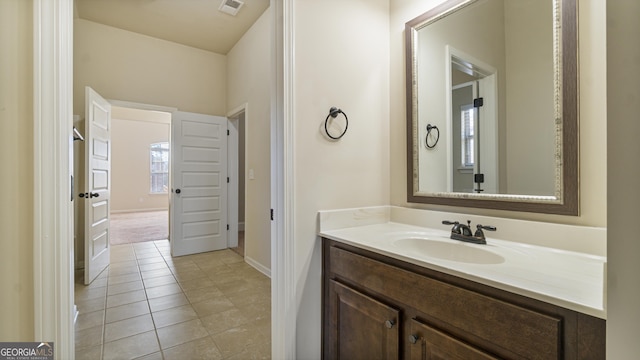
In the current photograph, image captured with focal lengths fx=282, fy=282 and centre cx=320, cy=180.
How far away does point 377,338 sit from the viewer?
1.19m

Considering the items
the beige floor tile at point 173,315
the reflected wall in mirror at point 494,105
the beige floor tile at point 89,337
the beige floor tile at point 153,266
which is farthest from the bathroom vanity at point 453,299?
the beige floor tile at point 153,266

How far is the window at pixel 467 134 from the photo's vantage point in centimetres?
146

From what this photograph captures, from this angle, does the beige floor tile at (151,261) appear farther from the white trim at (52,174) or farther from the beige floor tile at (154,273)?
the white trim at (52,174)

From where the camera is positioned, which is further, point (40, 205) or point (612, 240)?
point (40, 205)

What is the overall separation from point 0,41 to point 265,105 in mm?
2311

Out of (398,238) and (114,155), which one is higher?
(114,155)

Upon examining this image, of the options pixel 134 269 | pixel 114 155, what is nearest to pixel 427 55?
pixel 134 269

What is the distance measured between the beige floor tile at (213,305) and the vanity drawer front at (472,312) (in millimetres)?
1598

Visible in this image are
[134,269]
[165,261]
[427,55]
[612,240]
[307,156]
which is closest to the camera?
[612,240]

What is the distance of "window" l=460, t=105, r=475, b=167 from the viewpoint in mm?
1462

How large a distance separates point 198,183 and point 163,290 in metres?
1.71

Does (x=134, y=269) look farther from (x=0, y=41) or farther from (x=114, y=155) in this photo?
(x=114, y=155)

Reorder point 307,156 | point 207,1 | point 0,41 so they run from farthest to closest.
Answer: point 207,1, point 307,156, point 0,41

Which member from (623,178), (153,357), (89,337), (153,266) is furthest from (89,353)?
(623,178)
